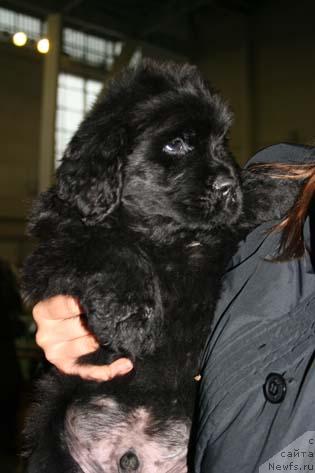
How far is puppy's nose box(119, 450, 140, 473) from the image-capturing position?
166 cm


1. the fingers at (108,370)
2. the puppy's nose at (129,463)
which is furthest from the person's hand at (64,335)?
the puppy's nose at (129,463)

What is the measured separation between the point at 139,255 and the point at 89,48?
16.8m

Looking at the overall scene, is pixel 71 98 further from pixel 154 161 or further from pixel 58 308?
pixel 58 308

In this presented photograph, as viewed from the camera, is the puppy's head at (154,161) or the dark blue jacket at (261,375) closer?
the dark blue jacket at (261,375)

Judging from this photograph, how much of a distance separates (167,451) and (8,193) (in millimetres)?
15517

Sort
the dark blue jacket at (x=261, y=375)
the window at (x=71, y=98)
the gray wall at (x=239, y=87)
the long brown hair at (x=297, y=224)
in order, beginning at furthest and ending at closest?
the window at (x=71, y=98) < the gray wall at (x=239, y=87) < the long brown hair at (x=297, y=224) < the dark blue jacket at (x=261, y=375)

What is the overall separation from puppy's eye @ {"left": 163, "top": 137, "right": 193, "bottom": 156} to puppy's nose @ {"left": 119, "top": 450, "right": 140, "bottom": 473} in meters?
1.04

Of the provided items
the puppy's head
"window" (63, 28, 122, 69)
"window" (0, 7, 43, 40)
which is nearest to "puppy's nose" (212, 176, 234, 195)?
the puppy's head

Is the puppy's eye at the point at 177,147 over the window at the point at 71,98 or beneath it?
beneath

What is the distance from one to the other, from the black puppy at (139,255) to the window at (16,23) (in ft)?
48.0

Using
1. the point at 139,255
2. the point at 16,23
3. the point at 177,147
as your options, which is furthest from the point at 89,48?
the point at 139,255

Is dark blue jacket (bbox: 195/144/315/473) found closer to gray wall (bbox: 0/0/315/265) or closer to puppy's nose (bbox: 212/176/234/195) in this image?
puppy's nose (bbox: 212/176/234/195)

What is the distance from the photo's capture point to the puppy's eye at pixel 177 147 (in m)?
1.96

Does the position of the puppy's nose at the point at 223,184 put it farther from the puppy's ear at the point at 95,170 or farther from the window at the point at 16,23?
the window at the point at 16,23
